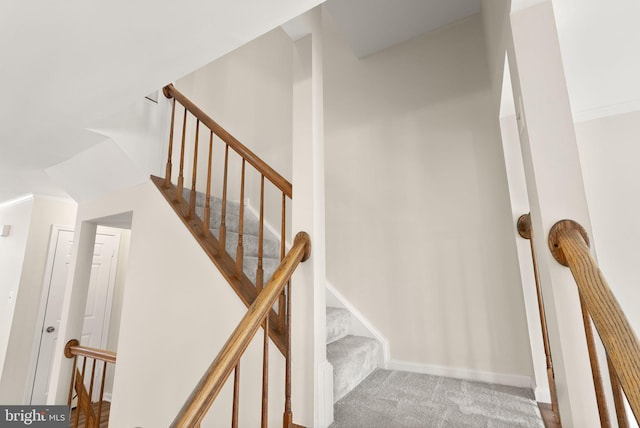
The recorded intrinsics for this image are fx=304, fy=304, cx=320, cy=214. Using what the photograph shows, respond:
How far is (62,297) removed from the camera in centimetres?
379

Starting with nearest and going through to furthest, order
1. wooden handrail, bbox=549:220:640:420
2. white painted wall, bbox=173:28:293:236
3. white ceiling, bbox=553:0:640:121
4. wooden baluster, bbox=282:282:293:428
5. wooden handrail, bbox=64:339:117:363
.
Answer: wooden handrail, bbox=549:220:640:420 → white ceiling, bbox=553:0:640:121 → wooden baluster, bbox=282:282:293:428 → wooden handrail, bbox=64:339:117:363 → white painted wall, bbox=173:28:293:236

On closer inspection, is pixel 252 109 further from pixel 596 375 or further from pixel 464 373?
pixel 596 375

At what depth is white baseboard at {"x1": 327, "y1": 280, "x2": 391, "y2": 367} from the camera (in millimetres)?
2238

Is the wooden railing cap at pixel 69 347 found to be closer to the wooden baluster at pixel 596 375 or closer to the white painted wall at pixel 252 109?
the white painted wall at pixel 252 109

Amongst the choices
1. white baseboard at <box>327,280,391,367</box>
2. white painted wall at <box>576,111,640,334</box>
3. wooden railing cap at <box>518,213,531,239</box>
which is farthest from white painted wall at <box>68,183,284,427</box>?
white painted wall at <box>576,111,640,334</box>

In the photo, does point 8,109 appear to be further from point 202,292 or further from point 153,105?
point 202,292

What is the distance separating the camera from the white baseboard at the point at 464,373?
6.07ft

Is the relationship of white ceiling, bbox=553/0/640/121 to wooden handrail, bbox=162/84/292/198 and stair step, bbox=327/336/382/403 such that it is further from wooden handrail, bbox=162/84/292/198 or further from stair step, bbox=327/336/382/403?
stair step, bbox=327/336/382/403

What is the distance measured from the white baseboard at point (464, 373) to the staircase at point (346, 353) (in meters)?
0.17

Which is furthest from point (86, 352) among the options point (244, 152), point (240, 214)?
point (244, 152)

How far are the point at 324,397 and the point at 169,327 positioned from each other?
120 cm

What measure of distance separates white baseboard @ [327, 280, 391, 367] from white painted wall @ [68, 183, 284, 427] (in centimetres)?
96

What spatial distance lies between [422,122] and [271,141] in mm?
1608

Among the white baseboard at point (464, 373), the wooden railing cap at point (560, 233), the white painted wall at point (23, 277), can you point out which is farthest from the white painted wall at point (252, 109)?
the wooden railing cap at point (560, 233)
